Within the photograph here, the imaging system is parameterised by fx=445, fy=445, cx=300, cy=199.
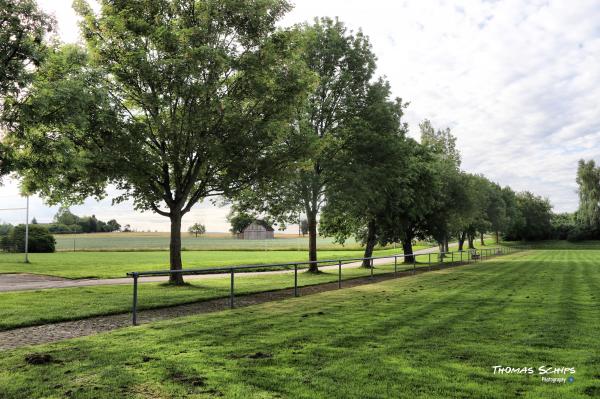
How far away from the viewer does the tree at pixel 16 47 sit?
34.1ft

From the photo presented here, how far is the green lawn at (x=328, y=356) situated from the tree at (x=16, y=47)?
21.1 feet

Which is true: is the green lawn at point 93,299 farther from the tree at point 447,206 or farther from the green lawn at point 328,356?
the tree at point 447,206

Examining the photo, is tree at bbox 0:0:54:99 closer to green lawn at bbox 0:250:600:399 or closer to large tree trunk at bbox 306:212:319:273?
green lawn at bbox 0:250:600:399

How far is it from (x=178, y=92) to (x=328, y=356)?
12.2 m

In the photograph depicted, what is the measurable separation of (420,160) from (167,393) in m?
32.5

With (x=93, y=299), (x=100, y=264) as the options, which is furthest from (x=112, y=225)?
(x=93, y=299)

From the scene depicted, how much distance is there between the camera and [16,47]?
420 inches

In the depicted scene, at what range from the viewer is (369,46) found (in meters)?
26.4

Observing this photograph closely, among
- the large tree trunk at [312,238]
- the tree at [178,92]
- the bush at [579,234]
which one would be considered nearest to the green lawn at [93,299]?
the tree at [178,92]

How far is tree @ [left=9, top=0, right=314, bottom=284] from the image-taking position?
15.2 meters

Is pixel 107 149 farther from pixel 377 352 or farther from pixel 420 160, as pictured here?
pixel 420 160

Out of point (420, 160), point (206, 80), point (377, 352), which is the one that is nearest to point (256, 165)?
point (206, 80)

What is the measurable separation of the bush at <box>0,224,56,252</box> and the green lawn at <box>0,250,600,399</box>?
157ft

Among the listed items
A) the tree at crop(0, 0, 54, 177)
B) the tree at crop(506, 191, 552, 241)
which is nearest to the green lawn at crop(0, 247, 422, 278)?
the tree at crop(0, 0, 54, 177)
